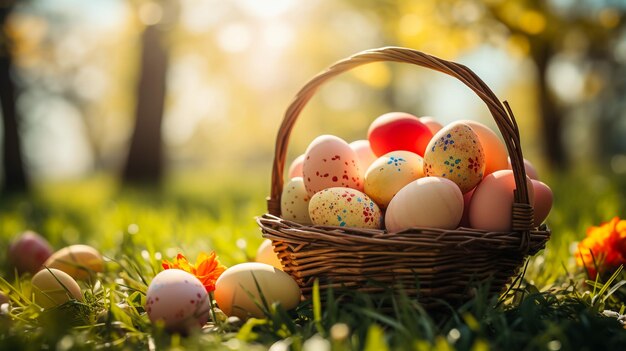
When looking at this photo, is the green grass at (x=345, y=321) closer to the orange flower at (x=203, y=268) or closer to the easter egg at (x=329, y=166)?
the orange flower at (x=203, y=268)

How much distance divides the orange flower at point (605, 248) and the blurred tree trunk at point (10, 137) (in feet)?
26.5

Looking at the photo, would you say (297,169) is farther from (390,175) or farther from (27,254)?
(27,254)

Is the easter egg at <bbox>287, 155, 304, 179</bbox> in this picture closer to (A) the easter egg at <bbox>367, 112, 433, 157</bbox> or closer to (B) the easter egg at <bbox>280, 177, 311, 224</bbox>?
(B) the easter egg at <bbox>280, 177, 311, 224</bbox>

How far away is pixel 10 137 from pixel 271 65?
793 centimetres

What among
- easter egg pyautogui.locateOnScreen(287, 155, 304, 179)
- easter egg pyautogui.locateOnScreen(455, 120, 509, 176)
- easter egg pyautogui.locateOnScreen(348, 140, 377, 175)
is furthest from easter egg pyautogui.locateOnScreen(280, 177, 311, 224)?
easter egg pyautogui.locateOnScreen(455, 120, 509, 176)

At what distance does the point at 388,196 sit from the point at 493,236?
0.43m

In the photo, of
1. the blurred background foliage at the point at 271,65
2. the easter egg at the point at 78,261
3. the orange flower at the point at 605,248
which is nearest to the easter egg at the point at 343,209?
the orange flower at the point at 605,248

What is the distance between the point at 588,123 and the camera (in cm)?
2481

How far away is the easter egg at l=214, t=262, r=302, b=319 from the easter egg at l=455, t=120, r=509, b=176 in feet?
3.02

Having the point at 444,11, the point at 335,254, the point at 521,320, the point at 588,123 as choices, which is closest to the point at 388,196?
the point at 335,254

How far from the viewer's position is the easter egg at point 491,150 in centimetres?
215

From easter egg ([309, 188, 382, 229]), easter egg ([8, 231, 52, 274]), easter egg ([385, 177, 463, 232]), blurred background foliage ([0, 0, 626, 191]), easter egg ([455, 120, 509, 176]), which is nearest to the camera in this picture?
easter egg ([385, 177, 463, 232])

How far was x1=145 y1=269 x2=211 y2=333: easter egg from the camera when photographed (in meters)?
1.67

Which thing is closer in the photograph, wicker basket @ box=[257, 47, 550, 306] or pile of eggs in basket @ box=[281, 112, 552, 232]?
wicker basket @ box=[257, 47, 550, 306]
